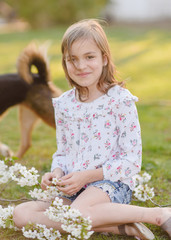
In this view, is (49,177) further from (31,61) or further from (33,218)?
(31,61)

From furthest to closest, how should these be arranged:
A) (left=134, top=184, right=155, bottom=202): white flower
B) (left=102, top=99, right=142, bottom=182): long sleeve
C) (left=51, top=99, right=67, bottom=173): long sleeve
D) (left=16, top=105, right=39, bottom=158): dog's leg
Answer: (left=16, top=105, right=39, bottom=158): dog's leg
(left=134, top=184, right=155, bottom=202): white flower
(left=51, top=99, right=67, bottom=173): long sleeve
(left=102, top=99, right=142, bottom=182): long sleeve

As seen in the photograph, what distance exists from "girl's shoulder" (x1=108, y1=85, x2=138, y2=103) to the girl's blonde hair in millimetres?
37

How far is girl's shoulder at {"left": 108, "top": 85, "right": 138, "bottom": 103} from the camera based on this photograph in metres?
2.36

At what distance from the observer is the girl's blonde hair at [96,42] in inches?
91.9

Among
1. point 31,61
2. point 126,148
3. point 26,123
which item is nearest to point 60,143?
point 126,148

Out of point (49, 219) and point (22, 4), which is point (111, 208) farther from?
point (22, 4)

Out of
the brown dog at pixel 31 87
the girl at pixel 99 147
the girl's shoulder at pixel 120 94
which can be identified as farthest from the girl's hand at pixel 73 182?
the brown dog at pixel 31 87

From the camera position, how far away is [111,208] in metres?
2.22

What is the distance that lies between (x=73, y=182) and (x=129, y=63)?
26.4ft

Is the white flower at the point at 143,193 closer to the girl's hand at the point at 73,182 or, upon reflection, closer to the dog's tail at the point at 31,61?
the girl's hand at the point at 73,182

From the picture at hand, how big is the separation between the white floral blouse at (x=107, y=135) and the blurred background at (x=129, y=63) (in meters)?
0.20

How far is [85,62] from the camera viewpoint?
237 centimetres

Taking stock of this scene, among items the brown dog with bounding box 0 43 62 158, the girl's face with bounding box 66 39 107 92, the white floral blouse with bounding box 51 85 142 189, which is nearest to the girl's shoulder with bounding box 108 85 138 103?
the white floral blouse with bounding box 51 85 142 189

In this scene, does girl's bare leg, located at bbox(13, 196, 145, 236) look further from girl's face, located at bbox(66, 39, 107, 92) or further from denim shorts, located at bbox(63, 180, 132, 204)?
girl's face, located at bbox(66, 39, 107, 92)
